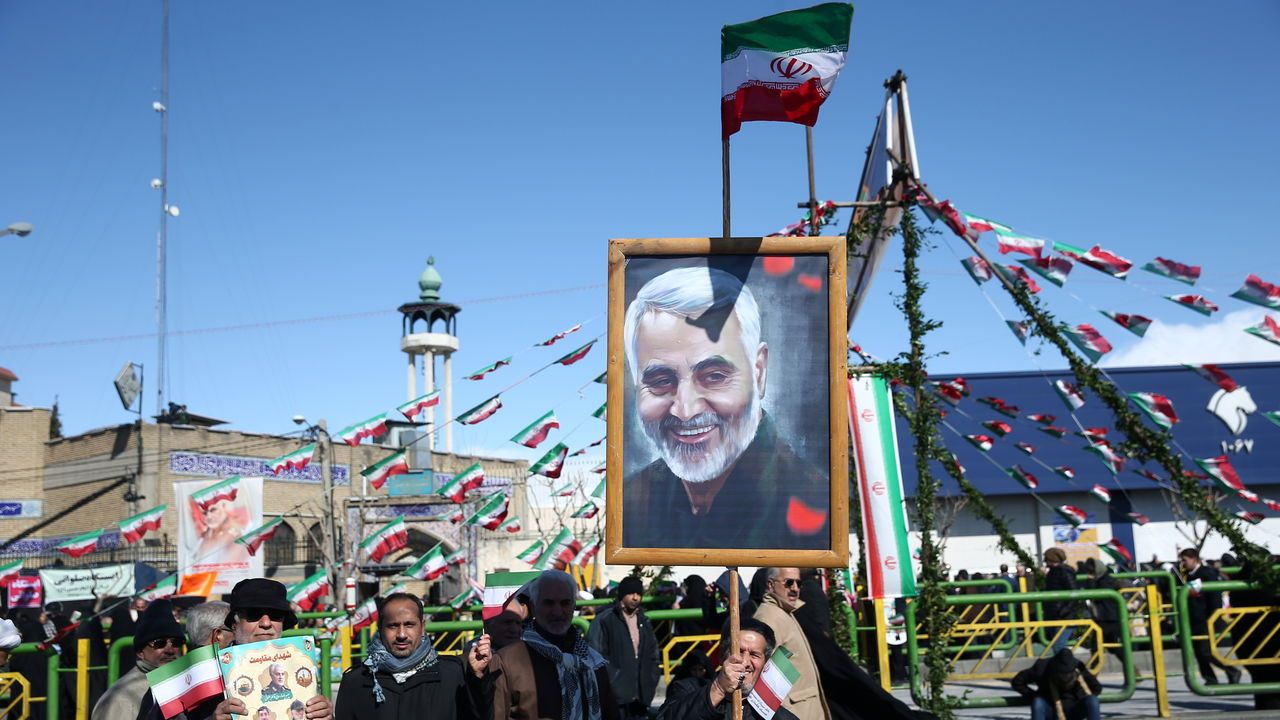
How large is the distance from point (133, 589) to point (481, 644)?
81.5 feet

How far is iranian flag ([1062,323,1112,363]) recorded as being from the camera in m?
11.4

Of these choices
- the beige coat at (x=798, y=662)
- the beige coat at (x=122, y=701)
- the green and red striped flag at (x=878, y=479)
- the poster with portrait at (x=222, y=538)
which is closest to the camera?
the beige coat at (x=122, y=701)

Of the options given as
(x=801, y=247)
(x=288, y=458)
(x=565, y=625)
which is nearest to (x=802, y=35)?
(x=801, y=247)

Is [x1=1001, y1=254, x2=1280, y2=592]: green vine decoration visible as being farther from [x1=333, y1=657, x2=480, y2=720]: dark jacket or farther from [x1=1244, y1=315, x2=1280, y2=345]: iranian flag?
[x1=333, y1=657, x2=480, y2=720]: dark jacket

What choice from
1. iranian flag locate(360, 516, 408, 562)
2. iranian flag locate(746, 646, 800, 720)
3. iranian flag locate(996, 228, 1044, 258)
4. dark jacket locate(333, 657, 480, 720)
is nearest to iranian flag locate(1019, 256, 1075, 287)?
iranian flag locate(996, 228, 1044, 258)

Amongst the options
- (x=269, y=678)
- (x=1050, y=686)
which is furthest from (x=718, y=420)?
(x=1050, y=686)

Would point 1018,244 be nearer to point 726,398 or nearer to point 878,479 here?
point 878,479

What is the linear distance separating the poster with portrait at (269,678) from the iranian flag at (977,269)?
939 cm

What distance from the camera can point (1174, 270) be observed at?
1080 centimetres

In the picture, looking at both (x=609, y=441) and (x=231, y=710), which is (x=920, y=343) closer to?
(x=609, y=441)

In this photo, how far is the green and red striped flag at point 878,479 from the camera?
→ 35.4ft

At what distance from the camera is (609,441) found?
469 centimetres

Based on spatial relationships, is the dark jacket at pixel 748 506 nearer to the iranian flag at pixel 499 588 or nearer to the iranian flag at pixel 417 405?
the iranian flag at pixel 499 588

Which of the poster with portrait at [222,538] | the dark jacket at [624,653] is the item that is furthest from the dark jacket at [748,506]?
the poster with portrait at [222,538]
